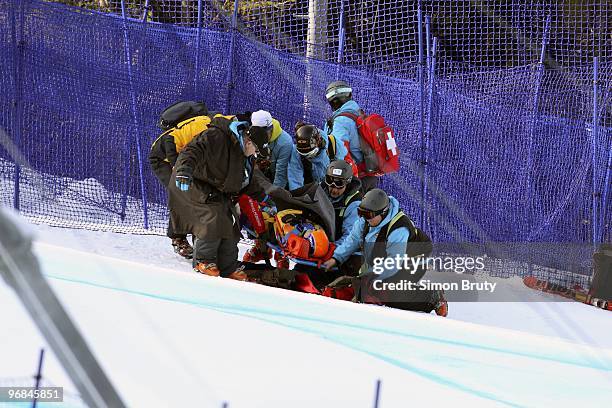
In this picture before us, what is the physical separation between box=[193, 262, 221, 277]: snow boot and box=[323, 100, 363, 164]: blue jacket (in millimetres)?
1718

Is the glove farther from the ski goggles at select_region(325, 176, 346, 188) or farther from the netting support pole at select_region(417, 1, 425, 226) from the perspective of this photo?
the netting support pole at select_region(417, 1, 425, 226)

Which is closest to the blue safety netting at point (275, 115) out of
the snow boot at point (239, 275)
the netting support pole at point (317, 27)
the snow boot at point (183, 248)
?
the netting support pole at point (317, 27)

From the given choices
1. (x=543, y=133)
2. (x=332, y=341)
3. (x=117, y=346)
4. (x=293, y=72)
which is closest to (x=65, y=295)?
(x=117, y=346)

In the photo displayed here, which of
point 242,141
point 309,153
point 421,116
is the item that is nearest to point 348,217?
point 309,153

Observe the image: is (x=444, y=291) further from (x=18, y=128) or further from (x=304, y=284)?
(x=18, y=128)

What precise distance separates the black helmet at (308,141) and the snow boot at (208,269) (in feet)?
3.88

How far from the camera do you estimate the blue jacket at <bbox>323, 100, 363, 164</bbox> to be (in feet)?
25.5

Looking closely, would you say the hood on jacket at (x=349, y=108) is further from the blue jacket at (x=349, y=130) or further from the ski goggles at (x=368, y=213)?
the ski goggles at (x=368, y=213)

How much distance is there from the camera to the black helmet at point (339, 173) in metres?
6.68

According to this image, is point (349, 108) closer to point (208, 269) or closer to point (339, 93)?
point (339, 93)

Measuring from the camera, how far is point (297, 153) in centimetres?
723

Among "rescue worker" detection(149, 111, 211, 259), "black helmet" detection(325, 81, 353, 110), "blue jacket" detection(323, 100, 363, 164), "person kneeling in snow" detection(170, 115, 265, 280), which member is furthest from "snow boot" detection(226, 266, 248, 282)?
"black helmet" detection(325, 81, 353, 110)

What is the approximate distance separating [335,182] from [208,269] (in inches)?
47.2

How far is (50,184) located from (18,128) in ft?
2.01
